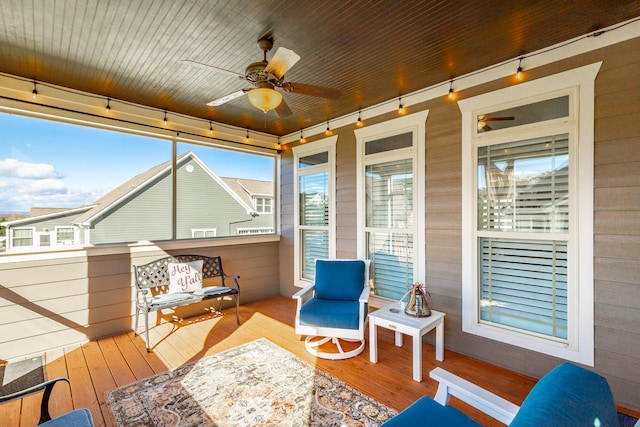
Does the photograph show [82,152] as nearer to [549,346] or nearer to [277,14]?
[277,14]

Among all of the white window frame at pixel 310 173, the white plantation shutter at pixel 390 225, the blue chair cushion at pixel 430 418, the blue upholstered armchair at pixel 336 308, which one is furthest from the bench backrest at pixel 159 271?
the blue chair cushion at pixel 430 418

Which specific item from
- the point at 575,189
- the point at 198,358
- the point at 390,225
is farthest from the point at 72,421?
the point at 575,189

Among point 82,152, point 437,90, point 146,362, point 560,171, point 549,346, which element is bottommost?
point 146,362

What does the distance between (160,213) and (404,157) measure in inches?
130

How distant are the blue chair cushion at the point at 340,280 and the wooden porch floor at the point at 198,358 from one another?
62cm

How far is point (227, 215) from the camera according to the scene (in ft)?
15.6

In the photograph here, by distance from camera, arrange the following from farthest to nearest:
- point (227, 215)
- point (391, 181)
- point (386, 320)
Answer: point (227, 215) → point (391, 181) → point (386, 320)

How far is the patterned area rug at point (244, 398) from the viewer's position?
2.14 m

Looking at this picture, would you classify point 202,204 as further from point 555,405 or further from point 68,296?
point 555,405

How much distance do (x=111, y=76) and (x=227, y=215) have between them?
2.31 meters

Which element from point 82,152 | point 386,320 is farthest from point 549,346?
point 82,152

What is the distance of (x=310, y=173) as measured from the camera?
487 cm

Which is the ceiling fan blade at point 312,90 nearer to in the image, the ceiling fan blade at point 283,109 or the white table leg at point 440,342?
the ceiling fan blade at point 283,109

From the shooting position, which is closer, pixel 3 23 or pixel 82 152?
pixel 3 23
